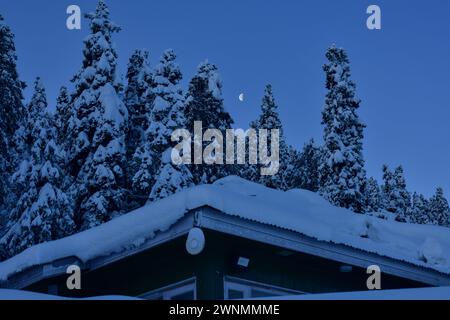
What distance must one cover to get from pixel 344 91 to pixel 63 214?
1718 cm

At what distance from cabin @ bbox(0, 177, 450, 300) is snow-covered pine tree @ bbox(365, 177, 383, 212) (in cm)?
2445

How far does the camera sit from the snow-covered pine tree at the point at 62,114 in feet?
108

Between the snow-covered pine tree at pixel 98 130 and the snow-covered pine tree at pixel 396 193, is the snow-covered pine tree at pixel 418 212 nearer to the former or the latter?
the snow-covered pine tree at pixel 396 193

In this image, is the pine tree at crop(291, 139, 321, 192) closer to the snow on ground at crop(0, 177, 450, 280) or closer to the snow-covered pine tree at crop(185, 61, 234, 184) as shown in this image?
the snow-covered pine tree at crop(185, 61, 234, 184)

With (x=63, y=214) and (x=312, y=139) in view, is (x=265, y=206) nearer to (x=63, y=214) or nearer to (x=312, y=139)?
(x=63, y=214)

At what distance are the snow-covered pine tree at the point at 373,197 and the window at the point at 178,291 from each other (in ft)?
86.3

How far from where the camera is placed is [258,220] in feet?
30.1

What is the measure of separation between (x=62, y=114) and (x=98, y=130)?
6961mm

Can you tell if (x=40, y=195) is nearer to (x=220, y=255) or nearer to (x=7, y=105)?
(x=7, y=105)

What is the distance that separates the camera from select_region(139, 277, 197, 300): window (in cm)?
959

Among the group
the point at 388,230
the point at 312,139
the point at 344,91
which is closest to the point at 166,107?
the point at 344,91

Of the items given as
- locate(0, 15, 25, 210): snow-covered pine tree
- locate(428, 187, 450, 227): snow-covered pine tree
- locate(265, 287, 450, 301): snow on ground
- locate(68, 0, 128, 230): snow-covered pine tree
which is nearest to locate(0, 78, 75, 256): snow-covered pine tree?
locate(68, 0, 128, 230): snow-covered pine tree

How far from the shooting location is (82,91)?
31359mm

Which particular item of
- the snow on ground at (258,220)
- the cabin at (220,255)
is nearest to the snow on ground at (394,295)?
the cabin at (220,255)
